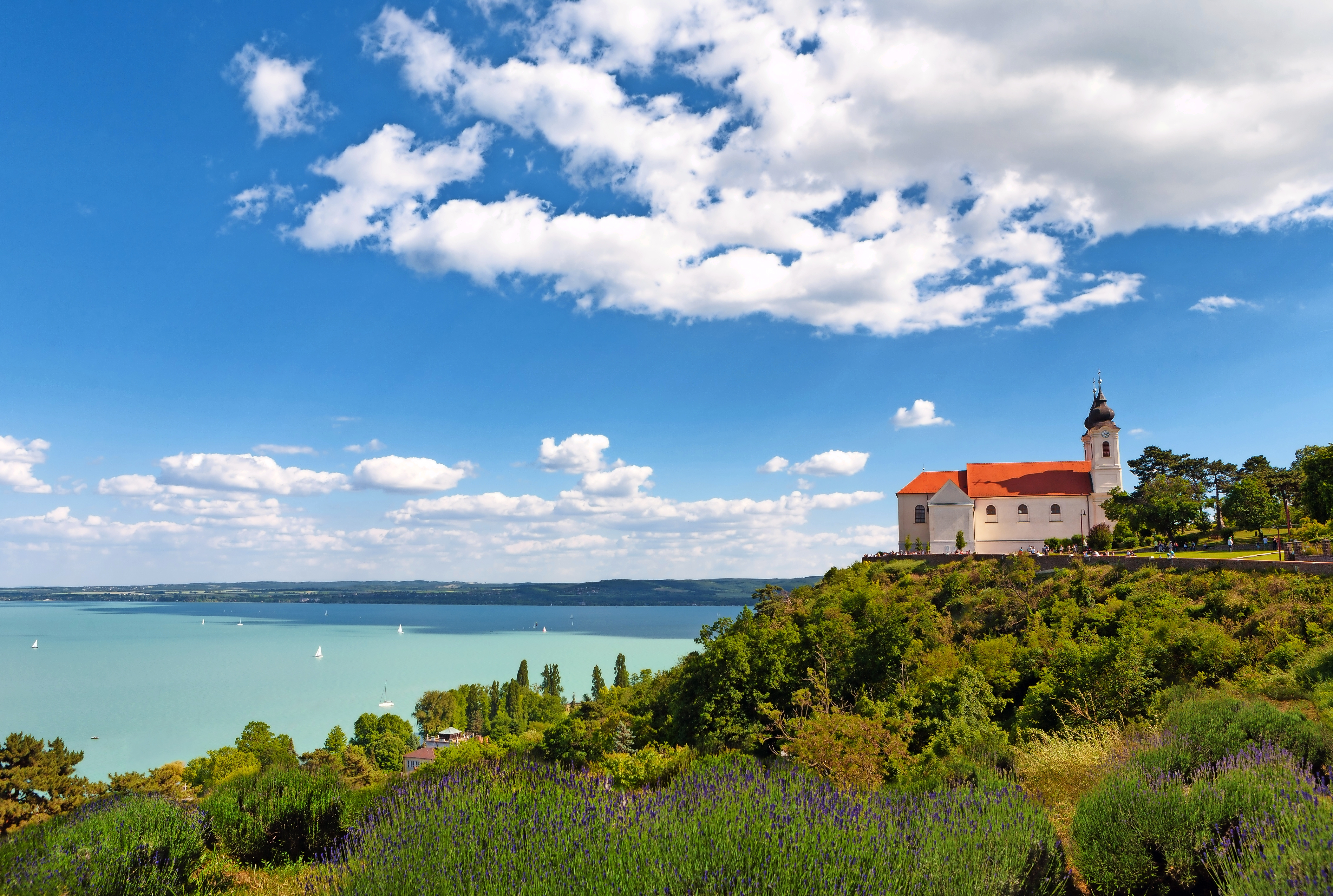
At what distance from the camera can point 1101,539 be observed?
38656 millimetres

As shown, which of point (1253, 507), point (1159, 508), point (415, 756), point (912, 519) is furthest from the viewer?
point (415, 756)

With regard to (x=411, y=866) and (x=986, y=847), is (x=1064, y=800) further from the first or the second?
(x=411, y=866)

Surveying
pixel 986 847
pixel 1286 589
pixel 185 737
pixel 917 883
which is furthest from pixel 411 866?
pixel 185 737

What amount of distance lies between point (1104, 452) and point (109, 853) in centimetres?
5465

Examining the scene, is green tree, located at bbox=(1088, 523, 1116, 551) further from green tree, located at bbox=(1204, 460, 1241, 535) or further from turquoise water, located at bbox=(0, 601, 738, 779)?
turquoise water, located at bbox=(0, 601, 738, 779)

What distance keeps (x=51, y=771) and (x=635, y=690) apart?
26236mm

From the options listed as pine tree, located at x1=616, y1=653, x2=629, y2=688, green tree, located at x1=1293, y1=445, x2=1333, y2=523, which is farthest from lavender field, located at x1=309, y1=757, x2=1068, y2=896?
pine tree, located at x1=616, y1=653, x2=629, y2=688

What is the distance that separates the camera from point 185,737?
8231 centimetres

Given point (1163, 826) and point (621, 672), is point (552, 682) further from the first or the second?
point (1163, 826)

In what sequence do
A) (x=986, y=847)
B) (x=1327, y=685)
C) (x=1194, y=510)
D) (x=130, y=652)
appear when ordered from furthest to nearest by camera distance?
(x=130, y=652)
(x=1194, y=510)
(x=1327, y=685)
(x=986, y=847)

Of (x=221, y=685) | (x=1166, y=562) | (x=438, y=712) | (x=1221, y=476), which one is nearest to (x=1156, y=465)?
(x=1221, y=476)

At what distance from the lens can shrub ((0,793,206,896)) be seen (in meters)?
5.45

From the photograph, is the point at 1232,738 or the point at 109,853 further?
the point at 1232,738

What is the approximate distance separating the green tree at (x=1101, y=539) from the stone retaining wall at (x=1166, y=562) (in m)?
2.42
